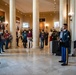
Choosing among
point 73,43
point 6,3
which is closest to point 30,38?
point 73,43

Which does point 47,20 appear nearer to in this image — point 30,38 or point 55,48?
point 30,38

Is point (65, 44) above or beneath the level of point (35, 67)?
above

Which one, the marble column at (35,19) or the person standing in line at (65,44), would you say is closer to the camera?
the person standing in line at (65,44)

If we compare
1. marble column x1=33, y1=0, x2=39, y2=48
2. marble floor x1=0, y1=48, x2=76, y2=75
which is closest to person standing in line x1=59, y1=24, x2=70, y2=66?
marble floor x1=0, y1=48, x2=76, y2=75

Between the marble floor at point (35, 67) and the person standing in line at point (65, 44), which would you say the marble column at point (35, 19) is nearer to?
the marble floor at point (35, 67)

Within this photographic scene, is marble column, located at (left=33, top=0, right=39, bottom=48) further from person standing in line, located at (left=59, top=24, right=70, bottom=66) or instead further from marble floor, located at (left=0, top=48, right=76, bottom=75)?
person standing in line, located at (left=59, top=24, right=70, bottom=66)

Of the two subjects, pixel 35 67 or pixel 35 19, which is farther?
pixel 35 19

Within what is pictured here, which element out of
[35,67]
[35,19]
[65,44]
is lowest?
[35,67]

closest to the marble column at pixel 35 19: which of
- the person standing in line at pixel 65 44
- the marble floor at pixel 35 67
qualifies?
the marble floor at pixel 35 67

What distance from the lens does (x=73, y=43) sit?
10375 mm

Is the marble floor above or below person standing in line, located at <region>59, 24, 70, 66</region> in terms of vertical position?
below

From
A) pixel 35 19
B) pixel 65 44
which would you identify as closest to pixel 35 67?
pixel 65 44

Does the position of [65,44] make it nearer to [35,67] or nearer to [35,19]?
[35,67]

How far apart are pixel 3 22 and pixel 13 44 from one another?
5.29 meters
